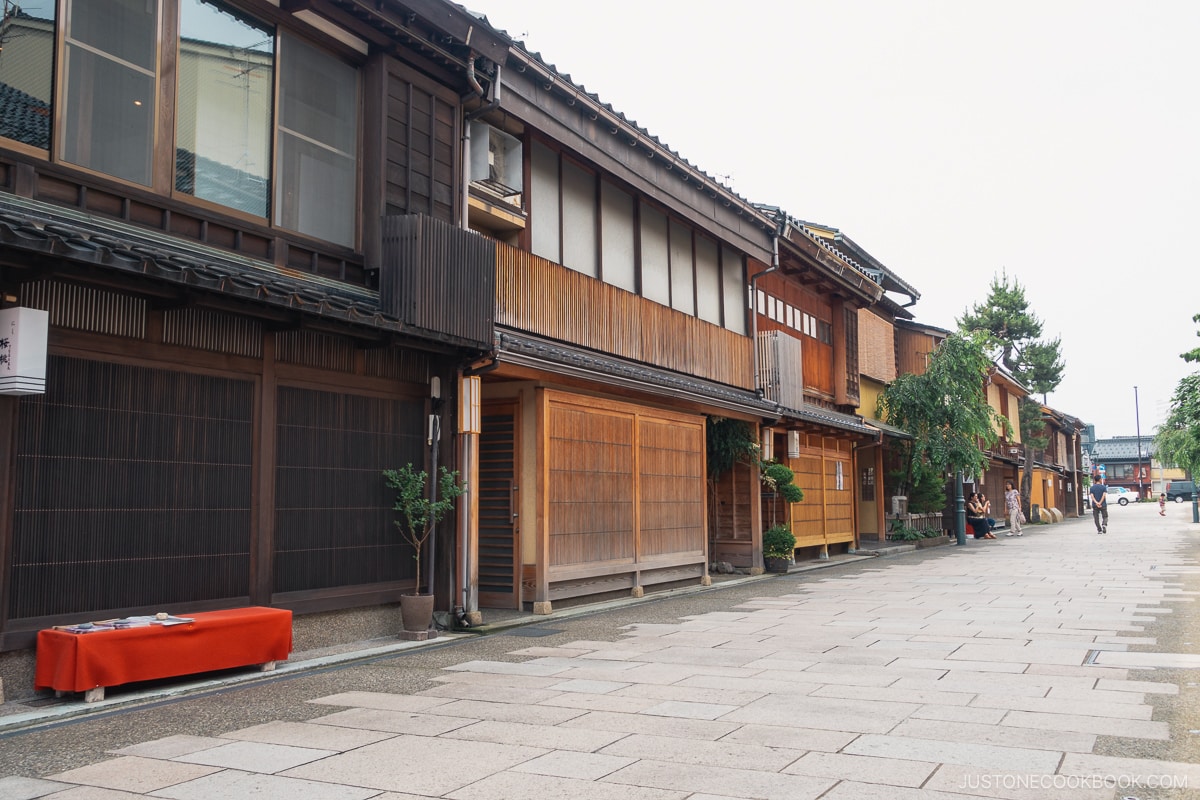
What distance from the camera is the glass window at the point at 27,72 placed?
291 inches

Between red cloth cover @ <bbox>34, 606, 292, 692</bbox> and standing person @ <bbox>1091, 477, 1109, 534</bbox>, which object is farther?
standing person @ <bbox>1091, 477, 1109, 534</bbox>

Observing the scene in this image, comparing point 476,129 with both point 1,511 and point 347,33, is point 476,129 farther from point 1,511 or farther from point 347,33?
point 1,511

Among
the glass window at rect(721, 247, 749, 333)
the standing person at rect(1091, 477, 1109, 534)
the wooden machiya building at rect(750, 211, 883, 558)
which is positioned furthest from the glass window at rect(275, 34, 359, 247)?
the standing person at rect(1091, 477, 1109, 534)

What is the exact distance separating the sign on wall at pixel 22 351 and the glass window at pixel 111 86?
169 cm

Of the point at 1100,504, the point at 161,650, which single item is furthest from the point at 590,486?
the point at 1100,504

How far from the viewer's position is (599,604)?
13961 mm

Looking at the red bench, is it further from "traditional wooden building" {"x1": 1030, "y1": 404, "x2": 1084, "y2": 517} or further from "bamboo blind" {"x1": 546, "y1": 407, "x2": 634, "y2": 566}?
"traditional wooden building" {"x1": 1030, "y1": 404, "x2": 1084, "y2": 517}

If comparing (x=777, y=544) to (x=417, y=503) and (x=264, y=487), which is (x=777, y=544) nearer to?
(x=417, y=503)

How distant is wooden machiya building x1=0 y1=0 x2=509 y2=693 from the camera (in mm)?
7359

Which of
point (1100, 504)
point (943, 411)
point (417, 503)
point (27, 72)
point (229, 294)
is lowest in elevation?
point (1100, 504)

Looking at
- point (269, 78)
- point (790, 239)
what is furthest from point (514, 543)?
→ point (790, 239)

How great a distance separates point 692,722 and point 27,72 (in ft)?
23.5

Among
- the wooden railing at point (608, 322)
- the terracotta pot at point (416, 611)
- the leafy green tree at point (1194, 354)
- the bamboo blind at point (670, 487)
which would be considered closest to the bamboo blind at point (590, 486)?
the bamboo blind at point (670, 487)

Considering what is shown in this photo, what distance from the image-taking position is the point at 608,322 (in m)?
14.9
